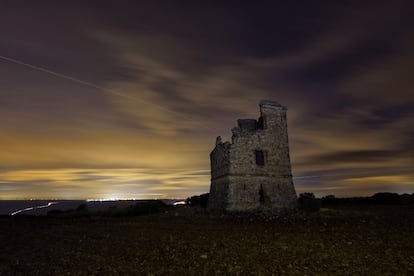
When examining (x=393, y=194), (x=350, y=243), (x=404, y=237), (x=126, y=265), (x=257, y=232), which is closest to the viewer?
(x=126, y=265)

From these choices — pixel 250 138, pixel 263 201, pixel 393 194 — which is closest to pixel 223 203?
pixel 263 201

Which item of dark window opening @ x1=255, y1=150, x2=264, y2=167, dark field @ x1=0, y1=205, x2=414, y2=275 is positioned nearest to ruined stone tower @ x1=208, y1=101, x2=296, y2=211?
dark window opening @ x1=255, y1=150, x2=264, y2=167

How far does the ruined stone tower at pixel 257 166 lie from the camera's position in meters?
27.7

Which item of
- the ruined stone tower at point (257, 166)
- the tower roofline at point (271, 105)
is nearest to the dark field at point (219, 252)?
the ruined stone tower at point (257, 166)

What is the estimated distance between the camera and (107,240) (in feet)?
47.2

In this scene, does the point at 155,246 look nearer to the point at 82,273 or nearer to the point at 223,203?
the point at 82,273

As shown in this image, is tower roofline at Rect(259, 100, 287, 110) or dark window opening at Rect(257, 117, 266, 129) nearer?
dark window opening at Rect(257, 117, 266, 129)

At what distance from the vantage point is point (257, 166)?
94.6 ft

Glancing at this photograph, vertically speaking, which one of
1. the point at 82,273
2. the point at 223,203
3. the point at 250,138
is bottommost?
the point at 82,273

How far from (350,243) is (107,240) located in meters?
9.39

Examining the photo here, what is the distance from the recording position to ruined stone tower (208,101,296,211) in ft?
91.0

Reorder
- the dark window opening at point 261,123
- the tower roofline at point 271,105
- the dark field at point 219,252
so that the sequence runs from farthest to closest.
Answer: the tower roofline at point 271,105 < the dark window opening at point 261,123 < the dark field at point 219,252

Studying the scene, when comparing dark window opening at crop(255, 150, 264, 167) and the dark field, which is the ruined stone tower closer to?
dark window opening at crop(255, 150, 264, 167)

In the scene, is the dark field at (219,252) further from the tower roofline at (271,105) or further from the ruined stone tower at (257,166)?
the tower roofline at (271,105)
